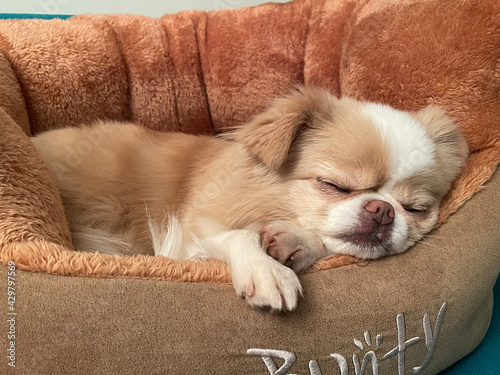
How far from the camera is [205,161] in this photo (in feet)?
6.56

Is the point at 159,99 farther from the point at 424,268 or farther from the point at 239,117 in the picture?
the point at 424,268

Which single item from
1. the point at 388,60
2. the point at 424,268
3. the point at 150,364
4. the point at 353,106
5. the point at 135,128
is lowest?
the point at 150,364

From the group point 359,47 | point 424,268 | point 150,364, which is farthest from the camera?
point 359,47

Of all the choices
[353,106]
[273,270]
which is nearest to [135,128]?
[353,106]

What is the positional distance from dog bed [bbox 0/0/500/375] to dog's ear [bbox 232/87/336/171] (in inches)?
16.7

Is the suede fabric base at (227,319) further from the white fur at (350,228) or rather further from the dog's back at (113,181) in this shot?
the dog's back at (113,181)

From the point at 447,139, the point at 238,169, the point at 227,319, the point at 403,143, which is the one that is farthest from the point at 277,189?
the point at 447,139

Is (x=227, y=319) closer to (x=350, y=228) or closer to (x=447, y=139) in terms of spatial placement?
(x=350, y=228)

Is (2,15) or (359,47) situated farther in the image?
(2,15)

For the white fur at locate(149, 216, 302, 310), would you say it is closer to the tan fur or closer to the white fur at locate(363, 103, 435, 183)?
the tan fur

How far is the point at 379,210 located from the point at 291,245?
1.11ft

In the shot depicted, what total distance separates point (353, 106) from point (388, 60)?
48 cm

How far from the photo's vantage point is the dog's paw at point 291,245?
4.46ft

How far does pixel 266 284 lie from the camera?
117 centimetres
